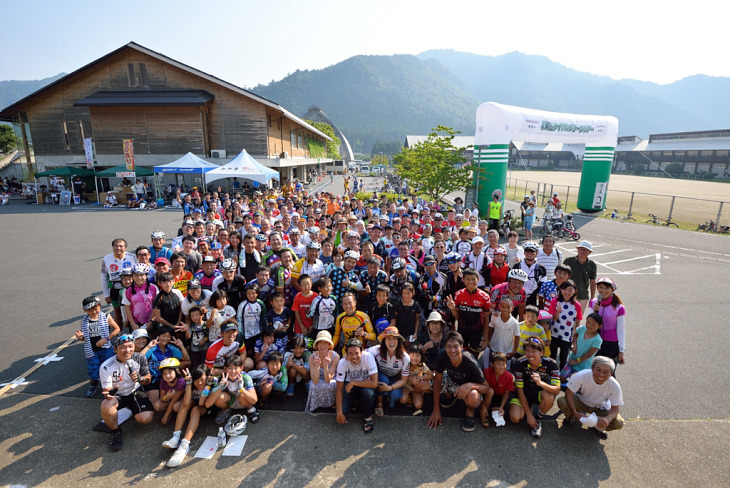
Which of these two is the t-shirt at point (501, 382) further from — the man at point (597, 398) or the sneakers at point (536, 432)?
the man at point (597, 398)

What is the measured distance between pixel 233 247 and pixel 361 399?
4725 millimetres

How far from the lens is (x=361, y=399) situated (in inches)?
190

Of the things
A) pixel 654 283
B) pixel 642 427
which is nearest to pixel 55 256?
A: pixel 642 427

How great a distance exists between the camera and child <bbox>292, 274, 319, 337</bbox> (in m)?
5.74

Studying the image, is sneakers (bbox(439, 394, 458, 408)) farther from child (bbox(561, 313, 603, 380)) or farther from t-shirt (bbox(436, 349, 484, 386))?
child (bbox(561, 313, 603, 380))

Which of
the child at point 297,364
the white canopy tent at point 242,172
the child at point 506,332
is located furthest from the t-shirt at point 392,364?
the white canopy tent at point 242,172

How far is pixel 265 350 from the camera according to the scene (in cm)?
541

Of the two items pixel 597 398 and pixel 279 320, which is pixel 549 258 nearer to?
pixel 597 398

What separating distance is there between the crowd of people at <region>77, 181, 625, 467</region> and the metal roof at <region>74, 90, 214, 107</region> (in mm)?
24060

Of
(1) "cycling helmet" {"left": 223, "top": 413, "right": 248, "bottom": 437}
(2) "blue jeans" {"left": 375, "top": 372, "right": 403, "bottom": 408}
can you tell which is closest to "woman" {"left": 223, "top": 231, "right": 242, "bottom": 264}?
(1) "cycling helmet" {"left": 223, "top": 413, "right": 248, "bottom": 437}

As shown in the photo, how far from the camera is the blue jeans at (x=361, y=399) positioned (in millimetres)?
4746

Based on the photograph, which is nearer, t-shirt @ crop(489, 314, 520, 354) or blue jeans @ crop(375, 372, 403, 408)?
blue jeans @ crop(375, 372, 403, 408)

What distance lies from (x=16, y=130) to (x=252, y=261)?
50.8m

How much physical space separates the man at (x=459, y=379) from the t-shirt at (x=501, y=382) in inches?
7.3
